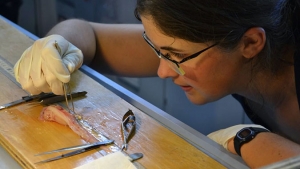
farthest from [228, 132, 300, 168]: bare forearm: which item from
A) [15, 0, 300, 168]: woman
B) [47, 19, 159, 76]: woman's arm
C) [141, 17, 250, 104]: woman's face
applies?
[47, 19, 159, 76]: woman's arm

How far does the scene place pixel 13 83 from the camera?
1.06 meters

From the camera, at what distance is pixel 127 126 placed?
2.97 ft

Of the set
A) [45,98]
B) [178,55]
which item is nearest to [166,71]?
[178,55]

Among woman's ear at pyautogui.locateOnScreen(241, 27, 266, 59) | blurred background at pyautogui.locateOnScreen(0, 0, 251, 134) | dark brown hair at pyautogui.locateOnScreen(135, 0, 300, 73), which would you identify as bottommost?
blurred background at pyautogui.locateOnScreen(0, 0, 251, 134)

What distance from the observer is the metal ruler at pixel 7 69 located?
1076mm

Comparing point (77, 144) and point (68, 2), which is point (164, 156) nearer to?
point (77, 144)

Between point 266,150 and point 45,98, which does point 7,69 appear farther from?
point 266,150

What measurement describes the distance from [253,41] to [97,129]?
1.25 feet

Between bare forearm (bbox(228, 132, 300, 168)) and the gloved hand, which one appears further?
the gloved hand

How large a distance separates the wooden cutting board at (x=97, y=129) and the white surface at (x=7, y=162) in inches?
0.7

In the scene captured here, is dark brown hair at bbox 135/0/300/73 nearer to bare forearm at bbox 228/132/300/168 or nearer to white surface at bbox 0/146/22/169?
bare forearm at bbox 228/132/300/168

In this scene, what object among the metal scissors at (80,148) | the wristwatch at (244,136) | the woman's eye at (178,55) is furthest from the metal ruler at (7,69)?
the wristwatch at (244,136)

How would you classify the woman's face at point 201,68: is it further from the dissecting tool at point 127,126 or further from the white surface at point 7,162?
the white surface at point 7,162

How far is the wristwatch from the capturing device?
86 cm
